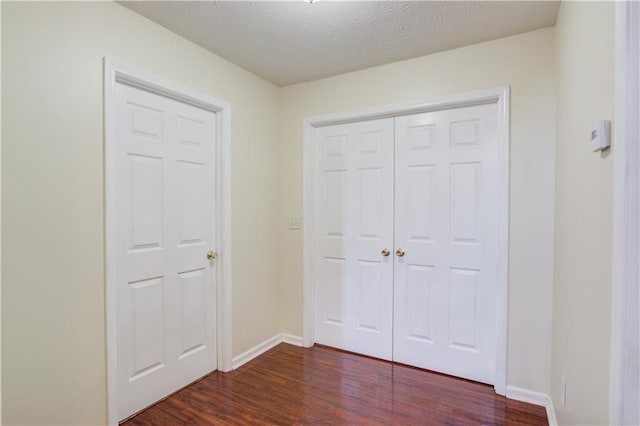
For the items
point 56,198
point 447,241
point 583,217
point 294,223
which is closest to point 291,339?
point 294,223

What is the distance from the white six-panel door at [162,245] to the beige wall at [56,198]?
0.58ft

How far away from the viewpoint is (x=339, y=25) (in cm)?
205

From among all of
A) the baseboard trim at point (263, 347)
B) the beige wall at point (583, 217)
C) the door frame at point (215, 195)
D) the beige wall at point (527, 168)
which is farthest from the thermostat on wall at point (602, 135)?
the baseboard trim at point (263, 347)

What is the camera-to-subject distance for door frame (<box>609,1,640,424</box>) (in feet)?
2.63

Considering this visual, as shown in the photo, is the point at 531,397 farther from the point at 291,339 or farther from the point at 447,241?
the point at 291,339

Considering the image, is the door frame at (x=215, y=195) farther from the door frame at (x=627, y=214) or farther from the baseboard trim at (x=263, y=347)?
the door frame at (x=627, y=214)

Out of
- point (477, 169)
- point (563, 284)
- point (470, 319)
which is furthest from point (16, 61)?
point (470, 319)

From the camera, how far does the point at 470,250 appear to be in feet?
7.87

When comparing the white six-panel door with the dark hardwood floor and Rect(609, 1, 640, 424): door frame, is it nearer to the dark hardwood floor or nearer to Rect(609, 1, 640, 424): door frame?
the dark hardwood floor

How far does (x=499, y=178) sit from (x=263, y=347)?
236cm

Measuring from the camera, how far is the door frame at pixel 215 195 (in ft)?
5.89

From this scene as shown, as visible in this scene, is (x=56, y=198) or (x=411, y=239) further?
(x=411, y=239)

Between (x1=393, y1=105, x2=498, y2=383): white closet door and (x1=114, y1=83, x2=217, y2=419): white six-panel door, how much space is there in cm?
153

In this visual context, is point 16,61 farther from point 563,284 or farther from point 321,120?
point 563,284
